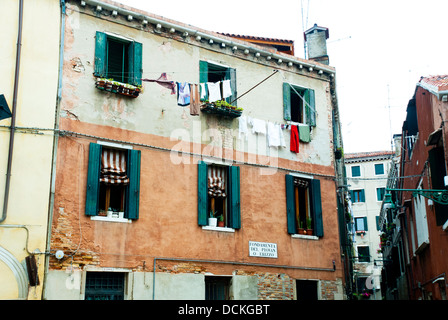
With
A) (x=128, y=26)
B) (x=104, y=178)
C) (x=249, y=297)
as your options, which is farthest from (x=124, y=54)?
(x=249, y=297)

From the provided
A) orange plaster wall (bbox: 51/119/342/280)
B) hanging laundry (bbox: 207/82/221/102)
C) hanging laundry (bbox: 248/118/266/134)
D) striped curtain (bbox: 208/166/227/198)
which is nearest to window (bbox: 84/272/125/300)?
orange plaster wall (bbox: 51/119/342/280)

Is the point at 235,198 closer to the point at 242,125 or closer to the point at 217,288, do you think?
the point at 242,125

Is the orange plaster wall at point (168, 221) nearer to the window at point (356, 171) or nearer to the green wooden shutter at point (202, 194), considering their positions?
the green wooden shutter at point (202, 194)

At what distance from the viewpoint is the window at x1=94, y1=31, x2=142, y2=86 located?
45.9 ft

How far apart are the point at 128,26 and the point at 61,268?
6.24 metres

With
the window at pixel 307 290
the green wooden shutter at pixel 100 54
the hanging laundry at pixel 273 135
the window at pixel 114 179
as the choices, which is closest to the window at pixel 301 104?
the hanging laundry at pixel 273 135

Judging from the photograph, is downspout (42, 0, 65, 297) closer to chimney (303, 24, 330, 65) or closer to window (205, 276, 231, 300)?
window (205, 276, 231, 300)

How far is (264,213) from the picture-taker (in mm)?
15562

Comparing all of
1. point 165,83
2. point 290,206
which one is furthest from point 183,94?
point 290,206

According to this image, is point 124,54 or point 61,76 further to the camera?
point 124,54

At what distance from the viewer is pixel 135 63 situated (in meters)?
14.3

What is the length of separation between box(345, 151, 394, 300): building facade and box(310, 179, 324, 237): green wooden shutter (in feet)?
97.8

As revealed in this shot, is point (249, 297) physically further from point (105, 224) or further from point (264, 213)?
point (105, 224)

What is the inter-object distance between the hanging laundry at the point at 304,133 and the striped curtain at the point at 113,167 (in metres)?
5.65
